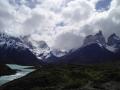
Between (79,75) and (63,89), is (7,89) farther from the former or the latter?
(79,75)

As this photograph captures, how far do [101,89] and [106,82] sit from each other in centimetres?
507

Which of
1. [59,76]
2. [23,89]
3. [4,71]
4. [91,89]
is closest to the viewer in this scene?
[91,89]

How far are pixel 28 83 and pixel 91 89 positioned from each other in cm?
1601

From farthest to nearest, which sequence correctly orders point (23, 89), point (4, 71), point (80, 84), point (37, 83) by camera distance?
1. point (4, 71)
2. point (37, 83)
3. point (23, 89)
4. point (80, 84)

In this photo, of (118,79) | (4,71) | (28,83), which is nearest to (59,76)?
(28,83)

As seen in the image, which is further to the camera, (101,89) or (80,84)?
(80,84)

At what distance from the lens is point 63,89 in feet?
135

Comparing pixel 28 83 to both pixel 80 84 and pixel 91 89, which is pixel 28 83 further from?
pixel 91 89

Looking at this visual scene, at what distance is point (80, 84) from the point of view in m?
44.1

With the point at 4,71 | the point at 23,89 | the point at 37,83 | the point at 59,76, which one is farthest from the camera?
the point at 4,71

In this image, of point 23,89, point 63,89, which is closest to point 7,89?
point 23,89

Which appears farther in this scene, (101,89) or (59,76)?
(59,76)

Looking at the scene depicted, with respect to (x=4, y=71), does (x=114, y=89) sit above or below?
below

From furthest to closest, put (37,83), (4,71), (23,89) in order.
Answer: (4,71)
(37,83)
(23,89)
